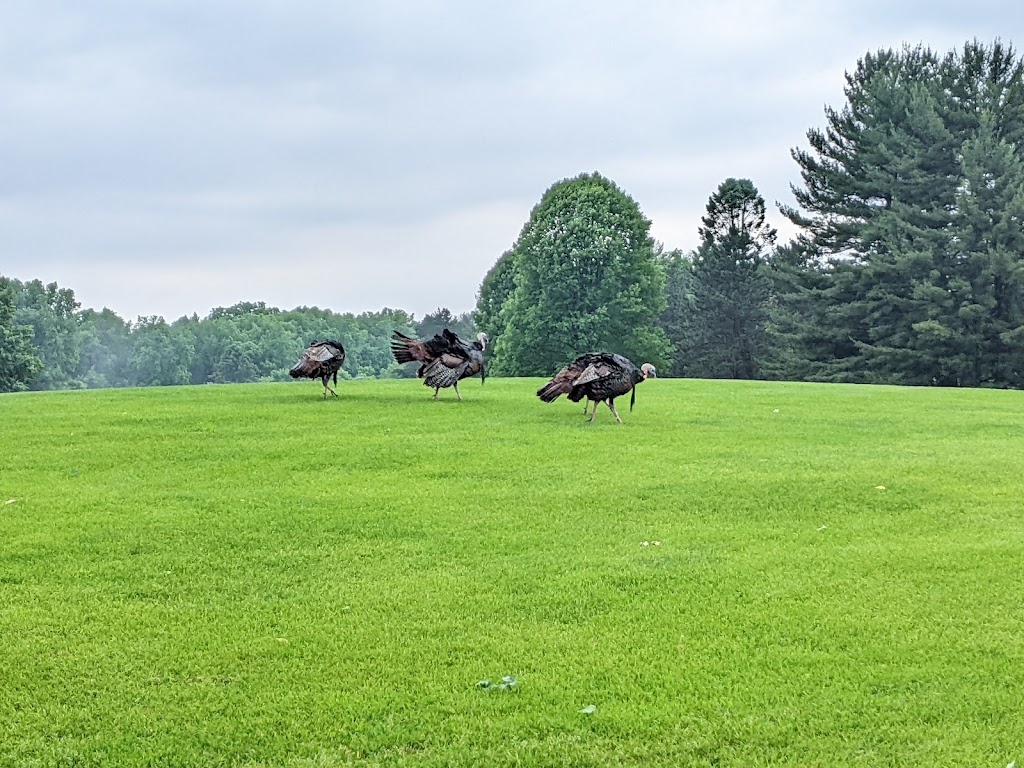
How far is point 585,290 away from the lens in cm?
4409

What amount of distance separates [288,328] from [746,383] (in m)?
61.1

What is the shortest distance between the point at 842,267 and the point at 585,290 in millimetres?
11454

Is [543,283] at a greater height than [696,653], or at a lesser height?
greater

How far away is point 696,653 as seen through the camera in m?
4.94

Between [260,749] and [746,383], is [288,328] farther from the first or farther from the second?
[260,749]

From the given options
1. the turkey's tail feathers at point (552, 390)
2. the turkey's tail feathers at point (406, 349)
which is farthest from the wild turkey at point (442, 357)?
the turkey's tail feathers at point (552, 390)

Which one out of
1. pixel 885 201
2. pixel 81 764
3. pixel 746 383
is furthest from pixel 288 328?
pixel 81 764

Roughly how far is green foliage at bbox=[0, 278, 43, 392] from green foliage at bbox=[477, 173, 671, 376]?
74.3 feet

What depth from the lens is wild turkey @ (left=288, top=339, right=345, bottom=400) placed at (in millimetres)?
14977

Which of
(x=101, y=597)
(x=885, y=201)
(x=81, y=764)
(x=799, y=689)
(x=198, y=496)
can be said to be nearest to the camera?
(x=81, y=764)

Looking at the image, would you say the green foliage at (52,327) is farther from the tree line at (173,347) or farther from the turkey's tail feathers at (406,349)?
the turkey's tail feathers at (406,349)

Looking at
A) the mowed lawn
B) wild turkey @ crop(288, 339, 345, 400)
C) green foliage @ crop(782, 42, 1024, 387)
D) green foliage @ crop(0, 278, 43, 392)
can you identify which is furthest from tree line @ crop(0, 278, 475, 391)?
the mowed lawn

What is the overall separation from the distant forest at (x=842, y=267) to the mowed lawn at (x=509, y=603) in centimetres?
2775

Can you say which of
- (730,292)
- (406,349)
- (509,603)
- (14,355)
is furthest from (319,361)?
(730,292)
